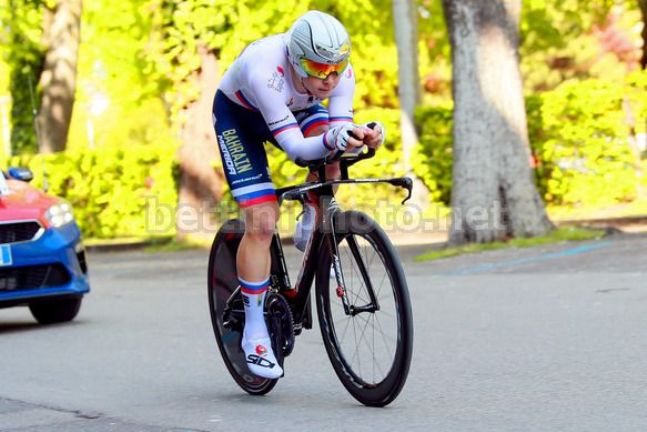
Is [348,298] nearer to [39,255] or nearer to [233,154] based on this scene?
[233,154]

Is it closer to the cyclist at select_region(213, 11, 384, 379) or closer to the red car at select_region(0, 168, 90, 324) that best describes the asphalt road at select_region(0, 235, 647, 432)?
the red car at select_region(0, 168, 90, 324)

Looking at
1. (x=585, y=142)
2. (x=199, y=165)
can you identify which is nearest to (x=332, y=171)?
(x=585, y=142)

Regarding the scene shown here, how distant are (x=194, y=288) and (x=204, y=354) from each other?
5.45 metres

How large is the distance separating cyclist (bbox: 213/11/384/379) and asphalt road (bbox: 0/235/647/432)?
22.1 inches

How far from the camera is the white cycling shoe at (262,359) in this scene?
6.29 meters

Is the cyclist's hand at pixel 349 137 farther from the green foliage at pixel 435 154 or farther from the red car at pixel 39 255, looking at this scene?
the green foliage at pixel 435 154

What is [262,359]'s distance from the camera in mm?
6344

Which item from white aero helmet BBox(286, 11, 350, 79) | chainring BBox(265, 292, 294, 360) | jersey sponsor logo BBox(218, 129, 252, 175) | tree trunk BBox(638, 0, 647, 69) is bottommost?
chainring BBox(265, 292, 294, 360)

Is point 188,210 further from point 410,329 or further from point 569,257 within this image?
point 410,329

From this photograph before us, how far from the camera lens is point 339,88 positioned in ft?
19.8

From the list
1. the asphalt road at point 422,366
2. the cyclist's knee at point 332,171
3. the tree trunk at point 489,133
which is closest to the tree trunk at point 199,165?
the tree trunk at point 489,133

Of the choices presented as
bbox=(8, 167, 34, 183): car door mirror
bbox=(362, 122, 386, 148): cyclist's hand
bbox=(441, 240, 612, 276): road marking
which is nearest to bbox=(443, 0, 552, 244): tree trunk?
bbox=(441, 240, 612, 276): road marking

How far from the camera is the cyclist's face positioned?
585 cm

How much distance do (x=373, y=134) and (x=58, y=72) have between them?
22.1 metres
